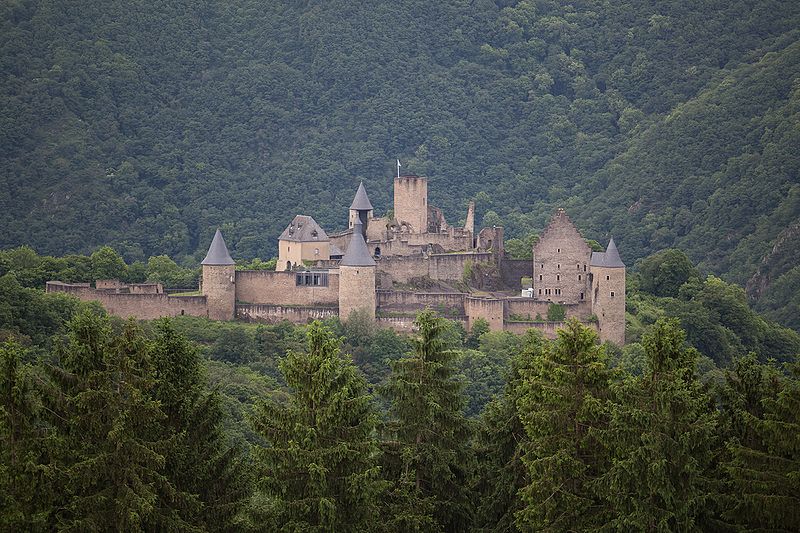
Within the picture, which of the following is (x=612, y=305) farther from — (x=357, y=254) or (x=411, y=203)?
(x=411, y=203)

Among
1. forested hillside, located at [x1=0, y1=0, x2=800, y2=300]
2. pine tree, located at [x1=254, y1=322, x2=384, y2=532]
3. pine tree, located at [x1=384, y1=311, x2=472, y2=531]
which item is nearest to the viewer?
pine tree, located at [x1=254, y1=322, x2=384, y2=532]

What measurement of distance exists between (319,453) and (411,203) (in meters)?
38.1

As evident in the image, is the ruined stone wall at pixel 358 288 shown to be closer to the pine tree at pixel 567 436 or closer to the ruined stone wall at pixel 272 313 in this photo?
the ruined stone wall at pixel 272 313

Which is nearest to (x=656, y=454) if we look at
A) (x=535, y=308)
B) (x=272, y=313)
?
(x=535, y=308)

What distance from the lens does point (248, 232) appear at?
310ft

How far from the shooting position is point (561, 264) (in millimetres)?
52875

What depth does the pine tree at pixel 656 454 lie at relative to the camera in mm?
20625

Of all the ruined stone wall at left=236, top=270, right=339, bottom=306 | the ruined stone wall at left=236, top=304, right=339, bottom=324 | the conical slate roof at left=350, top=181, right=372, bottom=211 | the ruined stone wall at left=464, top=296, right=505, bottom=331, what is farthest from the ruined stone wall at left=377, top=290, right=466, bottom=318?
the conical slate roof at left=350, top=181, right=372, bottom=211

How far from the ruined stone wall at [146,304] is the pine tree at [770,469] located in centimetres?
3392

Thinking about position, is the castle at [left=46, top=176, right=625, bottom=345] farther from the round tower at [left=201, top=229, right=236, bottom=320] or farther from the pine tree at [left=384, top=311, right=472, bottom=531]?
the pine tree at [left=384, top=311, right=472, bottom=531]

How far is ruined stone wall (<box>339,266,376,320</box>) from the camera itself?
5181 cm

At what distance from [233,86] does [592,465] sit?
96.6m

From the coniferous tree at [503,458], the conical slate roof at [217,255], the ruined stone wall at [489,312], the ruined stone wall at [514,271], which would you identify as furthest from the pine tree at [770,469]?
the ruined stone wall at [514,271]

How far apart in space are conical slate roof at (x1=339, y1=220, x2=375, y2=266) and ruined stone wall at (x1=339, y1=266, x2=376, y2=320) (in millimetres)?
141
